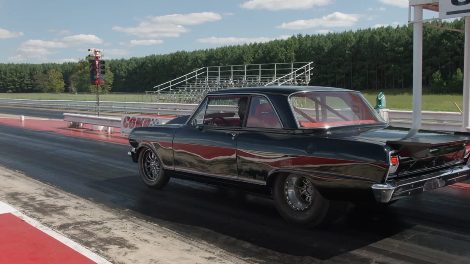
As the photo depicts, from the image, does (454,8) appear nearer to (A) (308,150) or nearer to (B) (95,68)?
(A) (308,150)

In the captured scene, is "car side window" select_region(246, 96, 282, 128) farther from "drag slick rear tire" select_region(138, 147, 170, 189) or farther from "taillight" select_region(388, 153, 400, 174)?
"drag slick rear tire" select_region(138, 147, 170, 189)

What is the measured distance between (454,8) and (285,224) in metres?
7.79

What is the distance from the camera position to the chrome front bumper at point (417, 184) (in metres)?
4.71

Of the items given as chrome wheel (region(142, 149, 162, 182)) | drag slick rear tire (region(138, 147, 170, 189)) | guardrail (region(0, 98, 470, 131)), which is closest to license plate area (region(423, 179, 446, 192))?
drag slick rear tire (region(138, 147, 170, 189))

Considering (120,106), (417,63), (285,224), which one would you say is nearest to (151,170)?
(285,224)

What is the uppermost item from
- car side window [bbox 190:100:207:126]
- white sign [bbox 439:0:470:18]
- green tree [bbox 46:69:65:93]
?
green tree [bbox 46:69:65:93]

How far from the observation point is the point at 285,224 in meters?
5.73

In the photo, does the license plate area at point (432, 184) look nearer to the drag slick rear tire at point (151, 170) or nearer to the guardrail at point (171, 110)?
the drag slick rear tire at point (151, 170)

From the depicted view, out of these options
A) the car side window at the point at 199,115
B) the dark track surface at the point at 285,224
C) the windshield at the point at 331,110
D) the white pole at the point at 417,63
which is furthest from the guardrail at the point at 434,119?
the car side window at the point at 199,115

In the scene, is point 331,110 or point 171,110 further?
point 171,110

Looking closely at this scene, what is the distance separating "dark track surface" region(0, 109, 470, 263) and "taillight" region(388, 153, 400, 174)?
2.50 feet

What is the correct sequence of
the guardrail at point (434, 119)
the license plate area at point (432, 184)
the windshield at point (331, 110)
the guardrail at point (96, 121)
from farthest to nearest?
the guardrail at point (96, 121)
the guardrail at point (434, 119)
the windshield at point (331, 110)
the license plate area at point (432, 184)

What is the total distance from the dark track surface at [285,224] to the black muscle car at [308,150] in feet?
1.37

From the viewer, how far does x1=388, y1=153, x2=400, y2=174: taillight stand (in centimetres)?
473
